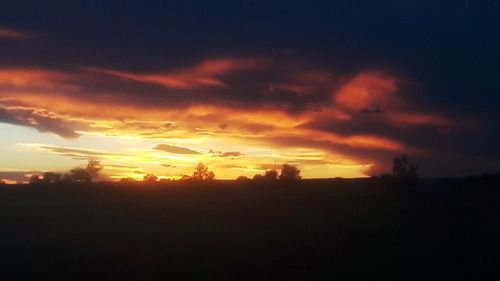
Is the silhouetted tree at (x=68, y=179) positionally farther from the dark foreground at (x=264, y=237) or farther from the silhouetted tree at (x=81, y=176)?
the dark foreground at (x=264, y=237)

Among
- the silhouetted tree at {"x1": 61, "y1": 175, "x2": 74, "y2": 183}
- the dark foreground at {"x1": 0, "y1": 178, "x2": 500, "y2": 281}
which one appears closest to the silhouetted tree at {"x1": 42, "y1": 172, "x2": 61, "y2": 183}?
the silhouetted tree at {"x1": 61, "y1": 175, "x2": 74, "y2": 183}

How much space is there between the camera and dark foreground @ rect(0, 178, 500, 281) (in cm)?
2892

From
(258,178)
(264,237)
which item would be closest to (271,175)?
(258,178)

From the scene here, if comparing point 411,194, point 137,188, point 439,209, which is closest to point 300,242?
point 439,209

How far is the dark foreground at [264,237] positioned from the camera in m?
28.9

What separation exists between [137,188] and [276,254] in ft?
133

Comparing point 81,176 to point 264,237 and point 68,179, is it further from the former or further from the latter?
point 264,237

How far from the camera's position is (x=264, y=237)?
112ft

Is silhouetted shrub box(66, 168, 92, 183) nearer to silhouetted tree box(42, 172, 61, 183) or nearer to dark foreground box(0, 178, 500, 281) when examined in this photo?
silhouetted tree box(42, 172, 61, 183)

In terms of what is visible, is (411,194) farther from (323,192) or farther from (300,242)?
(300,242)

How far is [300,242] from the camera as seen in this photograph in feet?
109

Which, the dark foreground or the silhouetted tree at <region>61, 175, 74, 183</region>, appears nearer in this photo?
the dark foreground

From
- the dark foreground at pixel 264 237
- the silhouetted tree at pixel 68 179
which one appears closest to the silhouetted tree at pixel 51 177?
the silhouetted tree at pixel 68 179

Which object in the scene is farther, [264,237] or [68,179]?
[68,179]
